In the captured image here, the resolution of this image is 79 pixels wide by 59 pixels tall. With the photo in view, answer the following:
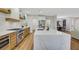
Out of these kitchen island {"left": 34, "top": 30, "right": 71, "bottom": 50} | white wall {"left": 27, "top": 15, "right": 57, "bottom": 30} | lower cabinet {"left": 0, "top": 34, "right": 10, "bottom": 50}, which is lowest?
lower cabinet {"left": 0, "top": 34, "right": 10, "bottom": 50}

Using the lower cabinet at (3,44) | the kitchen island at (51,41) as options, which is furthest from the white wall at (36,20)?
the lower cabinet at (3,44)

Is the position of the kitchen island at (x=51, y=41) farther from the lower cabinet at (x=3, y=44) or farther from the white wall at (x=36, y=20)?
the lower cabinet at (x=3, y=44)

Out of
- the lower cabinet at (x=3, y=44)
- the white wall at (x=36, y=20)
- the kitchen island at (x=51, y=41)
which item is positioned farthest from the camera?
the lower cabinet at (x=3, y=44)

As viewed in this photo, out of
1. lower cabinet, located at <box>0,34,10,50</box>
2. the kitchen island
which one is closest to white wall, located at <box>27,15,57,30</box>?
the kitchen island

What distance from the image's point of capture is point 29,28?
147cm

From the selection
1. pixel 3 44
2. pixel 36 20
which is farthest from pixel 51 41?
pixel 3 44

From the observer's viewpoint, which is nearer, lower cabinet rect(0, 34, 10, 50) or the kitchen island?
A: the kitchen island

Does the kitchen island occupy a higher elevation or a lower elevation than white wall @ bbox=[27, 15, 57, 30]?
lower

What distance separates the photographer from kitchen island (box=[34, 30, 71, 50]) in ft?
4.18

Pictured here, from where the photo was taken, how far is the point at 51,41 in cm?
134

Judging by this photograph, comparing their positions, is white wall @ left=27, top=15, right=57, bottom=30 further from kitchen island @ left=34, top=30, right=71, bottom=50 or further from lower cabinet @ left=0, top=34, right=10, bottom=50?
lower cabinet @ left=0, top=34, right=10, bottom=50

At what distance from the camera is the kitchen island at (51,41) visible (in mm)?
1273
